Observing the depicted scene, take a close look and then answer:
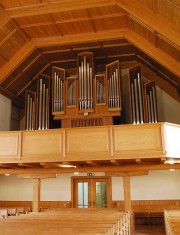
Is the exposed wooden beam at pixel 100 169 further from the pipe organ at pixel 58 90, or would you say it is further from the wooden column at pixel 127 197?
the pipe organ at pixel 58 90

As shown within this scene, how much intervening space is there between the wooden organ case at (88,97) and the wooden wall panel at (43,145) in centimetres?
162

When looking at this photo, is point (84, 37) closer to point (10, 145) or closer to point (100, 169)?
point (10, 145)

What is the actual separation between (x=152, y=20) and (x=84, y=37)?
268cm

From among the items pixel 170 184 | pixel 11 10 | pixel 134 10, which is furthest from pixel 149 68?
pixel 11 10

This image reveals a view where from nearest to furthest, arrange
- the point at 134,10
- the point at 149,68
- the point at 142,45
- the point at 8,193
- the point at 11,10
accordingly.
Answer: the point at 134,10 → the point at 11,10 → the point at 142,45 → the point at 149,68 → the point at 8,193

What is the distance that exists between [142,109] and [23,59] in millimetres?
4291

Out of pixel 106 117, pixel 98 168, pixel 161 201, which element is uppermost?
pixel 106 117

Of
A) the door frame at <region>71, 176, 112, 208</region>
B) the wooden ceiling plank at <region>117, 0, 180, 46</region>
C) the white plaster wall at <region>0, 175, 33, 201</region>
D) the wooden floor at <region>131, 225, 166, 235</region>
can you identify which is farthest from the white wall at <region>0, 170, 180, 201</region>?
the wooden ceiling plank at <region>117, 0, 180, 46</region>

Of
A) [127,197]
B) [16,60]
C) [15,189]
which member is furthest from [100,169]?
[15,189]

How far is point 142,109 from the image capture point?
32.2 feet

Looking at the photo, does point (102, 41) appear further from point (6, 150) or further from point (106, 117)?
point (6, 150)

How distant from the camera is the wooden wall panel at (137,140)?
755 centimetres

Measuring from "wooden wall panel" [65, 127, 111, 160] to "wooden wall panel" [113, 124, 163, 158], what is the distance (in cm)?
26

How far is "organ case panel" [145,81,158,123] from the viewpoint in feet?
31.9
